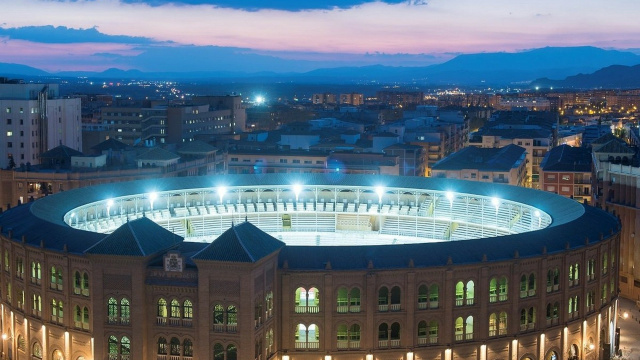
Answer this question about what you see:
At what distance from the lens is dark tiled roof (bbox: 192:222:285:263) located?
68000 mm

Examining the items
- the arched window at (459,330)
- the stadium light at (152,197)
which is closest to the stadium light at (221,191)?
the stadium light at (152,197)

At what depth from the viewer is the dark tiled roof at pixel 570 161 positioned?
164762 mm

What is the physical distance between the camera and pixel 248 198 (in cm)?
12781

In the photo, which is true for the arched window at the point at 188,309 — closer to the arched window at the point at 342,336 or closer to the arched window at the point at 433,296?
the arched window at the point at 342,336

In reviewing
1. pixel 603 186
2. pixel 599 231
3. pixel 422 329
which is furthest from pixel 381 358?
pixel 603 186

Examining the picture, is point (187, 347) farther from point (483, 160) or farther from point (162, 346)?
point (483, 160)

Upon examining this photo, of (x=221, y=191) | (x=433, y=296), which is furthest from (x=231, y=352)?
(x=221, y=191)

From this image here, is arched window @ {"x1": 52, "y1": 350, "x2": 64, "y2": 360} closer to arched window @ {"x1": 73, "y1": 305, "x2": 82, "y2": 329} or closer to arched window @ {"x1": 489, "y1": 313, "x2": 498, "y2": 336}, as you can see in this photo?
arched window @ {"x1": 73, "y1": 305, "x2": 82, "y2": 329}

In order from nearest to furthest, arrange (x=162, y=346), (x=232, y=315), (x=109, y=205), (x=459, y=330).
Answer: (x=232, y=315), (x=162, y=346), (x=459, y=330), (x=109, y=205)

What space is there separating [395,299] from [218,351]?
594 inches

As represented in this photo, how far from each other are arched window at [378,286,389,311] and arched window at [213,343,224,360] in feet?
43.8

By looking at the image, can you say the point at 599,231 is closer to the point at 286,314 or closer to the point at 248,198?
the point at 286,314

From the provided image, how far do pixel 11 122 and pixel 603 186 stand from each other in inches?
4335

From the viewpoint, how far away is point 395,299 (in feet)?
245
